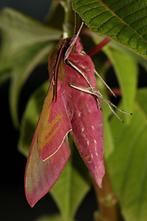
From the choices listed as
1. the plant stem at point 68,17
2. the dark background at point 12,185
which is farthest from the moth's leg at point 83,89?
the dark background at point 12,185

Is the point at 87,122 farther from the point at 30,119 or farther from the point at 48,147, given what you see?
the point at 30,119

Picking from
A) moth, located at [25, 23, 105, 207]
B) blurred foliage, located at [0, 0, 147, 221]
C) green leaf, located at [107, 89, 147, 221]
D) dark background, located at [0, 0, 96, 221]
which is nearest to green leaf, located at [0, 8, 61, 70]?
blurred foliage, located at [0, 0, 147, 221]

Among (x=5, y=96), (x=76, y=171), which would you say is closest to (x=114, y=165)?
(x=76, y=171)

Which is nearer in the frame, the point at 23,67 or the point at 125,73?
the point at 125,73

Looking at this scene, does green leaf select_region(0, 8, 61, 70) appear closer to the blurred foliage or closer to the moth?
the blurred foliage

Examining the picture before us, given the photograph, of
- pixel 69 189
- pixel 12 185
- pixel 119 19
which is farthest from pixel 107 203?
pixel 12 185

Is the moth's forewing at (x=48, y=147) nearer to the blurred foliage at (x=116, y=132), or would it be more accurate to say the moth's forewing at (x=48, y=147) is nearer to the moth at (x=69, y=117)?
the moth at (x=69, y=117)

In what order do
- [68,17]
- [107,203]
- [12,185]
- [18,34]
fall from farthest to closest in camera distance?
[12,185], [18,34], [107,203], [68,17]

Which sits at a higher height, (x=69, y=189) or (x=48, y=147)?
(x=48, y=147)
